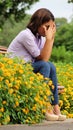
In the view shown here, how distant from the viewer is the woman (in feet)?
18.2

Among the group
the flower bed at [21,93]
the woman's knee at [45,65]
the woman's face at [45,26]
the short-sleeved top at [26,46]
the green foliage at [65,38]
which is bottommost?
the green foliage at [65,38]

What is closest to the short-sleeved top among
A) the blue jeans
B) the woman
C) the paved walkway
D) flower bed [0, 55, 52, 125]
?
the woman

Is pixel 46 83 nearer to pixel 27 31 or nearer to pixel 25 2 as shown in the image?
pixel 27 31

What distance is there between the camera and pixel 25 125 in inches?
188

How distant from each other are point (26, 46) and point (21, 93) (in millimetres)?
895

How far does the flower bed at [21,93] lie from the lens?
15.3 ft

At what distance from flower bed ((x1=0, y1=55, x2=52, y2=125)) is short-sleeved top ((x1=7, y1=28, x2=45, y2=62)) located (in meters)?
0.35

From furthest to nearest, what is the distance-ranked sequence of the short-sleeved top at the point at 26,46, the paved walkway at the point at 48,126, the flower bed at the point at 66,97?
the flower bed at the point at 66,97
the short-sleeved top at the point at 26,46
the paved walkway at the point at 48,126

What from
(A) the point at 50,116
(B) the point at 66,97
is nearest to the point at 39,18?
(A) the point at 50,116

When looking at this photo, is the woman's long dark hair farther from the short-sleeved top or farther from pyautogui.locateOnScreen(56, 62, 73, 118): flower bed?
pyautogui.locateOnScreen(56, 62, 73, 118): flower bed

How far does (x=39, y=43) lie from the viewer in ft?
19.1

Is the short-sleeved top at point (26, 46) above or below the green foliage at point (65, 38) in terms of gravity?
above

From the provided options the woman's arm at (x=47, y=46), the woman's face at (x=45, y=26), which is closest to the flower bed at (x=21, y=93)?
the woman's arm at (x=47, y=46)

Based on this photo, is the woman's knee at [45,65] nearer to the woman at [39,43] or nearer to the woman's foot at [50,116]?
the woman at [39,43]
